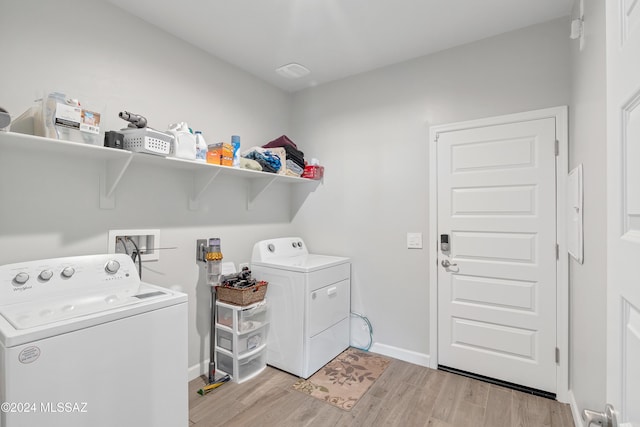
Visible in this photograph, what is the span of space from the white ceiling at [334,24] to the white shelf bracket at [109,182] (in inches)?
40.3

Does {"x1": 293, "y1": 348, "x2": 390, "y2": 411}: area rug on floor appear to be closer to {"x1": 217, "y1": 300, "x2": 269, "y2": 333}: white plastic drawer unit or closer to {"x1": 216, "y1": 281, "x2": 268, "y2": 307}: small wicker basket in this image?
{"x1": 217, "y1": 300, "x2": 269, "y2": 333}: white plastic drawer unit

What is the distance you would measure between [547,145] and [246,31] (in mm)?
2272

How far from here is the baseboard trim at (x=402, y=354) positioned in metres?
2.56

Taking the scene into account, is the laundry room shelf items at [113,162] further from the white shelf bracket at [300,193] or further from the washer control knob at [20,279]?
the washer control knob at [20,279]

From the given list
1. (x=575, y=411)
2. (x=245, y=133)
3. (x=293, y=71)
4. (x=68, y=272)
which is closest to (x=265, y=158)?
(x=245, y=133)

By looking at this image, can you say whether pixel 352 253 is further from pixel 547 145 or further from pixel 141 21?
pixel 141 21

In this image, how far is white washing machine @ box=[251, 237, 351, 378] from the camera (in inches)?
93.0

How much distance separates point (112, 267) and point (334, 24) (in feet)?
6.91

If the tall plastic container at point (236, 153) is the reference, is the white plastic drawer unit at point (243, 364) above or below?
below

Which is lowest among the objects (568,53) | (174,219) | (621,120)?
(174,219)

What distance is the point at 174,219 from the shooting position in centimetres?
224

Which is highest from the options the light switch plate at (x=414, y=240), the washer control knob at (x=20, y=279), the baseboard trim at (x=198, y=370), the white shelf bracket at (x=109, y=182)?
the white shelf bracket at (x=109, y=182)

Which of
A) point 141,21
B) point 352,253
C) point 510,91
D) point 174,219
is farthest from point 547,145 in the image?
point 141,21

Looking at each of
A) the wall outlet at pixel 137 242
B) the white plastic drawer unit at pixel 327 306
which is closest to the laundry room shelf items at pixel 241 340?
the white plastic drawer unit at pixel 327 306
